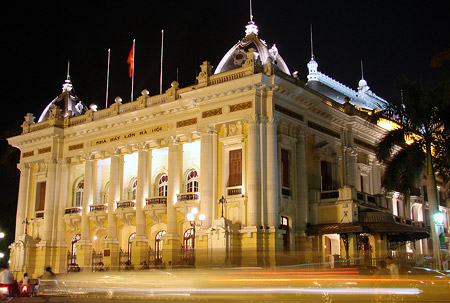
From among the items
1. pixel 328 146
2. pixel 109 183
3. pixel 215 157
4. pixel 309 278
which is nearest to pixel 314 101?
pixel 328 146

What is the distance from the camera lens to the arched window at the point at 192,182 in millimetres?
40844

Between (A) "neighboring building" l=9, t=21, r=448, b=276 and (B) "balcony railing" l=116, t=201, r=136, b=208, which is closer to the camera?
(A) "neighboring building" l=9, t=21, r=448, b=276

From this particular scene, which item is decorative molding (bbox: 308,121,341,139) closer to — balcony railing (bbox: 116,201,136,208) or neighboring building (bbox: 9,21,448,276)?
neighboring building (bbox: 9,21,448,276)

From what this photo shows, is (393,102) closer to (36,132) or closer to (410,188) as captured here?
(410,188)

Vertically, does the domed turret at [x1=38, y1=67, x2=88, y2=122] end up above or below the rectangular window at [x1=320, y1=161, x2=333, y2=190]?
above

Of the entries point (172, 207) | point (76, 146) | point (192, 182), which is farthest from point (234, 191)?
point (76, 146)

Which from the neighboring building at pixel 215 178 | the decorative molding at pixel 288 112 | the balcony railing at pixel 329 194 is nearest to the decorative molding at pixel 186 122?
the neighboring building at pixel 215 178

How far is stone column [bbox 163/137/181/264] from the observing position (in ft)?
120

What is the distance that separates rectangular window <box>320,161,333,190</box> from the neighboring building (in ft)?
0.31

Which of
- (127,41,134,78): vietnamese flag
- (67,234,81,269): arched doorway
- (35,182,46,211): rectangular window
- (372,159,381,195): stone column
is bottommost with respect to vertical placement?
(67,234,81,269): arched doorway

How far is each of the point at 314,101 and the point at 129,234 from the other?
51.6 feet

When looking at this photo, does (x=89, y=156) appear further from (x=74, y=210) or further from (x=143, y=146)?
(x=143, y=146)

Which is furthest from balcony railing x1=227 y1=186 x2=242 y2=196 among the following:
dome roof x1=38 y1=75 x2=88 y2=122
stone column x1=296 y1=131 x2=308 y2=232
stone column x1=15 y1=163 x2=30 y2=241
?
dome roof x1=38 y1=75 x2=88 y2=122

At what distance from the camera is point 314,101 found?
3788 cm
